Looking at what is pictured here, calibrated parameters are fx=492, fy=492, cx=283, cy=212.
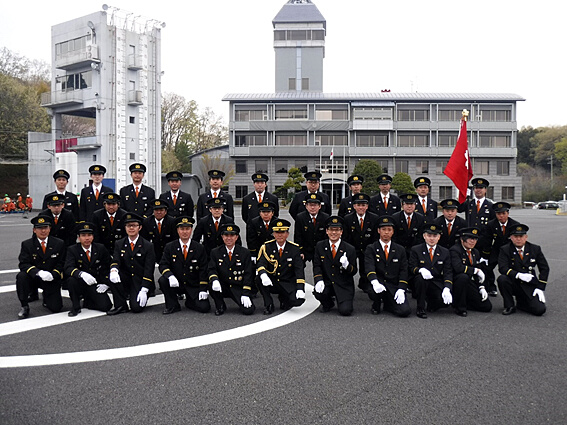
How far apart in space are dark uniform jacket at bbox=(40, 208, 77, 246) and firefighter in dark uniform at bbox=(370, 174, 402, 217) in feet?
17.4

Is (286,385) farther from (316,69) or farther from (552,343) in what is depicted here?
(316,69)

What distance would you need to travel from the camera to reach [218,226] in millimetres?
8461

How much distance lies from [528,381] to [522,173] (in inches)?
3081

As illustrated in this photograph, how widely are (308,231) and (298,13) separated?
56.6 meters

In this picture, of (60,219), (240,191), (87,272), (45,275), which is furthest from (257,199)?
(240,191)

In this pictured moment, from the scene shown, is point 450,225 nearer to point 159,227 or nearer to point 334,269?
point 334,269

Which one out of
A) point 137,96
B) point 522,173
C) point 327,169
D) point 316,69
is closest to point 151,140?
point 137,96

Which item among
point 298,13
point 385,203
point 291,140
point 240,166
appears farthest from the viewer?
point 298,13

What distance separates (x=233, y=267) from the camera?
7.33 meters

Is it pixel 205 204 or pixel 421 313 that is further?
pixel 205 204

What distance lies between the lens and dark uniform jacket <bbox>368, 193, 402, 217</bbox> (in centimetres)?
903

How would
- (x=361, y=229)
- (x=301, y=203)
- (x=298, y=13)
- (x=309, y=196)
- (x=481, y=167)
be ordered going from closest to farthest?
(x=361, y=229)
(x=309, y=196)
(x=301, y=203)
(x=481, y=167)
(x=298, y=13)

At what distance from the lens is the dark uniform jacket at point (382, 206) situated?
9.03 m

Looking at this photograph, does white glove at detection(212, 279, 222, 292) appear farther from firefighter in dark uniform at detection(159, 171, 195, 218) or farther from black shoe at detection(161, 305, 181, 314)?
firefighter in dark uniform at detection(159, 171, 195, 218)
